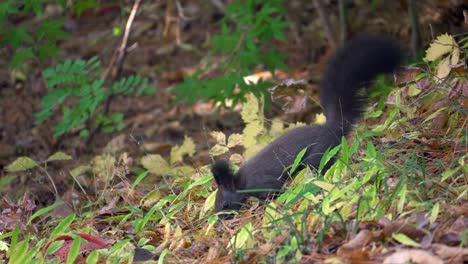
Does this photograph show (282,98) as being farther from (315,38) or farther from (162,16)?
(162,16)

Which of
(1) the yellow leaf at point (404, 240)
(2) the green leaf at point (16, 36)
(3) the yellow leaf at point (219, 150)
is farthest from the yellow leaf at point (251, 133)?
(1) the yellow leaf at point (404, 240)

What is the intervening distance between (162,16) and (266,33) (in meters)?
3.46

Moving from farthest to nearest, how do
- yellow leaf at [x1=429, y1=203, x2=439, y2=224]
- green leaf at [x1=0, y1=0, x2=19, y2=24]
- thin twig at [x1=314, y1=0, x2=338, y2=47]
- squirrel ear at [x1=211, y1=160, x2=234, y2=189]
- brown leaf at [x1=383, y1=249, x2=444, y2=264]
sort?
1. thin twig at [x1=314, y1=0, x2=338, y2=47]
2. green leaf at [x1=0, y1=0, x2=19, y2=24]
3. squirrel ear at [x1=211, y1=160, x2=234, y2=189]
4. yellow leaf at [x1=429, y1=203, x2=439, y2=224]
5. brown leaf at [x1=383, y1=249, x2=444, y2=264]

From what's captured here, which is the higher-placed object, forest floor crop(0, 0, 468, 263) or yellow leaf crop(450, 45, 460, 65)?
yellow leaf crop(450, 45, 460, 65)

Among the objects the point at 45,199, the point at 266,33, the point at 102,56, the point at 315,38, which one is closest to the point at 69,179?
the point at 45,199

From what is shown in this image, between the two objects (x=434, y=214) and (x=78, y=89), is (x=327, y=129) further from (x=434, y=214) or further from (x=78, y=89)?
(x=78, y=89)

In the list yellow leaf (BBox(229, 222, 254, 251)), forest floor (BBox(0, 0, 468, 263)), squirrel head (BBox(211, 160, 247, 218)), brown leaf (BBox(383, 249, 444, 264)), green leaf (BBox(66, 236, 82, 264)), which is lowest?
forest floor (BBox(0, 0, 468, 263))

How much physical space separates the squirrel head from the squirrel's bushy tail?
72 centimetres

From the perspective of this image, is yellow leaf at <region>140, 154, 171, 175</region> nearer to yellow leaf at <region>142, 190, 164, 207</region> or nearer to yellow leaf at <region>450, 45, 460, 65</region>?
yellow leaf at <region>142, 190, 164, 207</region>

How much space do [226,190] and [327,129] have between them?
75cm

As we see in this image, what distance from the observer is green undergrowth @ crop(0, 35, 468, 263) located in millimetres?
3242

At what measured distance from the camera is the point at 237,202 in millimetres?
4312

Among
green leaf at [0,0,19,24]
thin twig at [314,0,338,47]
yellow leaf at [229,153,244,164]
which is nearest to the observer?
yellow leaf at [229,153,244,164]

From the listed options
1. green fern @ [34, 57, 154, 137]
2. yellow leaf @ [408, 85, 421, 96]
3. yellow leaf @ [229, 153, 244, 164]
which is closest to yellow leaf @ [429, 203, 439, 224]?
yellow leaf @ [408, 85, 421, 96]
